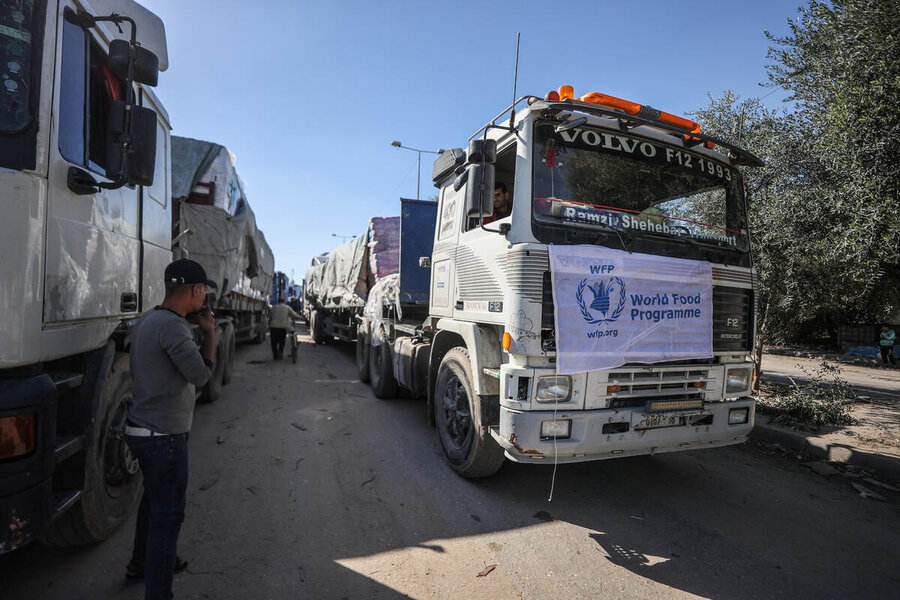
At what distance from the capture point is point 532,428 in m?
3.26

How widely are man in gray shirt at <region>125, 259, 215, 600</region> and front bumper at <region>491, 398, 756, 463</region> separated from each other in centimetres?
204

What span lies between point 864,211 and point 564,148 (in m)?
3.48

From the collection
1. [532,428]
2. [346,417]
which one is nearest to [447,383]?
[532,428]

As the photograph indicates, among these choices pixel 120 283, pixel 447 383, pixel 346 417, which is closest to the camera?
pixel 120 283

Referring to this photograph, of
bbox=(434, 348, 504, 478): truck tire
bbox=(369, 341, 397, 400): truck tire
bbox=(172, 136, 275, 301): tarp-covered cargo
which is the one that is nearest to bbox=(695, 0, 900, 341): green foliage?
bbox=(434, 348, 504, 478): truck tire

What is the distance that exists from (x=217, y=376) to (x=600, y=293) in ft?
20.6

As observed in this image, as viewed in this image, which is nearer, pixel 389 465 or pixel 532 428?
pixel 532 428

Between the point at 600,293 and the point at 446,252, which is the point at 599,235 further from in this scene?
the point at 446,252

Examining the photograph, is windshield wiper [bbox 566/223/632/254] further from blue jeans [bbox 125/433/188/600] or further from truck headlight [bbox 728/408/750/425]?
blue jeans [bbox 125/433/188/600]

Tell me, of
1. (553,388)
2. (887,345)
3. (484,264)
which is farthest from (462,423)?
(887,345)

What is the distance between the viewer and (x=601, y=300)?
3.47 meters

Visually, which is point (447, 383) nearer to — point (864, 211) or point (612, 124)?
point (612, 124)

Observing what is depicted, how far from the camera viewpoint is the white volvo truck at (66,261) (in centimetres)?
200

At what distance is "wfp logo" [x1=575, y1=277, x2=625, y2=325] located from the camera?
135 inches
